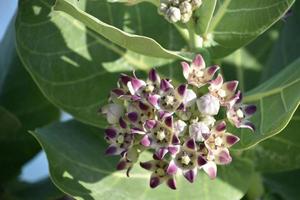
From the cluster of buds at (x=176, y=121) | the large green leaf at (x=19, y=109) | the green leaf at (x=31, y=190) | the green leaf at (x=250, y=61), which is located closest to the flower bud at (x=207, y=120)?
the cluster of buds at (x=176, y=121)

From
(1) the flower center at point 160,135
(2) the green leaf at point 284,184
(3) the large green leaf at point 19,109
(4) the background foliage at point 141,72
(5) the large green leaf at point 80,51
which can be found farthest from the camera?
(3) the large green leaf at point 19,109

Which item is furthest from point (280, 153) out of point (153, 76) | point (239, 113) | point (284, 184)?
point (153, 76)

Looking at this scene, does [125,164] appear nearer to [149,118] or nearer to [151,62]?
[149,118]

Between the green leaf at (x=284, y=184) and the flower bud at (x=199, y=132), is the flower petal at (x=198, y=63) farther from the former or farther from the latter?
the green leaf at (x=284, y=184)

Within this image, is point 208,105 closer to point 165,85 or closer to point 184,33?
point 165,85

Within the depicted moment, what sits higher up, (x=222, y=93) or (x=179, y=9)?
(x=179, y=9)

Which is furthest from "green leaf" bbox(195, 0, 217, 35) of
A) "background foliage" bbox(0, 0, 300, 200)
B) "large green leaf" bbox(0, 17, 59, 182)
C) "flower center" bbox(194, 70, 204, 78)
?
"large green leaf" bbox(0, 17, 59, 182)
